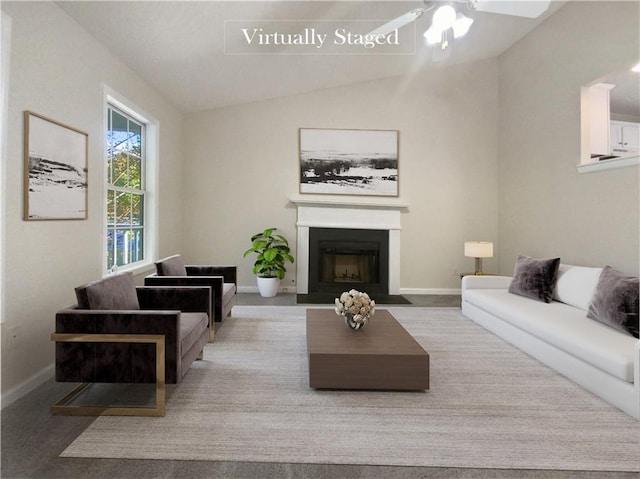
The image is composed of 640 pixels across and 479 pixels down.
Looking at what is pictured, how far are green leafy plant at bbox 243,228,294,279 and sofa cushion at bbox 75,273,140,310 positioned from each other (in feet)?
9.54

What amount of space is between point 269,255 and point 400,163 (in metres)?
2.53

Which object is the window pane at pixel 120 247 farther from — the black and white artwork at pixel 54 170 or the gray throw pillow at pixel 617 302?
the gray throw pillow at pixel 617 302

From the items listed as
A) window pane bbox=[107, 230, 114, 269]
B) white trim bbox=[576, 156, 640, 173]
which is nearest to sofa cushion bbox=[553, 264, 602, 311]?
white trim bbox=[576, 156, 640, 173]

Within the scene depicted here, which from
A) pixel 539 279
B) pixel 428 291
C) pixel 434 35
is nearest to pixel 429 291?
pixel 428 291

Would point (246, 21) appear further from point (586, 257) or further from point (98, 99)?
point (586, 257)

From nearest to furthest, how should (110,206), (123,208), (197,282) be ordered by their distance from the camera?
(197,282) → (110,206) → (123,208)

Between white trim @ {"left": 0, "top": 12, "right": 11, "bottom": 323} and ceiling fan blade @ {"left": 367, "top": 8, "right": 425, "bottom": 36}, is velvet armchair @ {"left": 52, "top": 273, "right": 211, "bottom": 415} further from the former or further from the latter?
ceiling fan blade @ {"left": 367, "top": 8, "right": 425, "bottom": 36}

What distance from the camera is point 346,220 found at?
20.1ft

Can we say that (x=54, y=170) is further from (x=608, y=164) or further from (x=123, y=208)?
(x=608, y=164)

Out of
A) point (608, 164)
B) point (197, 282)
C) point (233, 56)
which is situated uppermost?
point (233, 56)

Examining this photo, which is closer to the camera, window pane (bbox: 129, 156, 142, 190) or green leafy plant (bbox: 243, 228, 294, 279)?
window pane (bbox: 129, 156, 142, 190)

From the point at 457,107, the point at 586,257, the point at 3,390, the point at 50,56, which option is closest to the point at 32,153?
the point at 50,56

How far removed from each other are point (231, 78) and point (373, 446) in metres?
4.52

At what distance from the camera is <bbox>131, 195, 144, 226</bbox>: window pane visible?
4.62 meters
